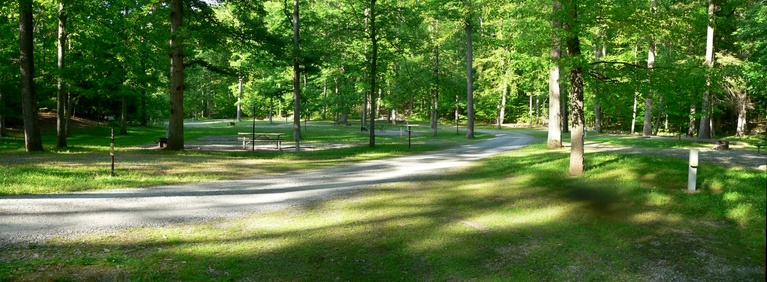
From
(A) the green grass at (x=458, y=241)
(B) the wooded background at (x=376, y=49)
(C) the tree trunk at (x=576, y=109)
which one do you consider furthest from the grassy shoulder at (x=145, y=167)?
(C) the tree trunk at (x=576, y=109)

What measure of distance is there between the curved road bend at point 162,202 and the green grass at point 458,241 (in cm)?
57

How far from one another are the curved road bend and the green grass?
57cm

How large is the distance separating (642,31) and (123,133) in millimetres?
29685

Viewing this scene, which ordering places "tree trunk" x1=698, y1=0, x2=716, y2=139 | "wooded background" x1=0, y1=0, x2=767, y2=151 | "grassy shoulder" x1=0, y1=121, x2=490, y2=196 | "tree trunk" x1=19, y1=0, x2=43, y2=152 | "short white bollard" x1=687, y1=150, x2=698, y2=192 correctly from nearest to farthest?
1. "short white bollard" x1=687, y1=150, x2=698, y2=192
2. "grassy shoulder" x1=0, y1=121, x2=490, y2=196
3. "wooded background" x1=0, y1=0, x2=767, y2=151
4. "tree trunk" x1=19, y1=0, x2=43, y2=152
5. "tree trunk" x1=698, y1=0, x2=716, y2=139

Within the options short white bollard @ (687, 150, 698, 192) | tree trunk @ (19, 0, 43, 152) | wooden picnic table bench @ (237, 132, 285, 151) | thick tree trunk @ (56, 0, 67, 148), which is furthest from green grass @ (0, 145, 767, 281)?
thick tree trunk @ (56, 0, 67, 148)

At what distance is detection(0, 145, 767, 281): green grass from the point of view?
5.21 m

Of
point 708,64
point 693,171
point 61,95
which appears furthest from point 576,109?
point 61,95

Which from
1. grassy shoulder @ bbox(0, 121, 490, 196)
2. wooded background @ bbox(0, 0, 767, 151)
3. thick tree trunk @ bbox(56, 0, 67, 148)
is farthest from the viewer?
thick tree trunk @ bbox(56, 0, 67, 148)

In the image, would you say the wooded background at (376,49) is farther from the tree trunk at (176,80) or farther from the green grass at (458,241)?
the green grass at (458,241)

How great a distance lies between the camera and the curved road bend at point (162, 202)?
671 cm

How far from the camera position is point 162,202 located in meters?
8.55

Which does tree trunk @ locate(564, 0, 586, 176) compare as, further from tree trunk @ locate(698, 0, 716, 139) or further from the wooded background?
tree trunk @ locate(698, 0, 716, 139)

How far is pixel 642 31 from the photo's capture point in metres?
11.1

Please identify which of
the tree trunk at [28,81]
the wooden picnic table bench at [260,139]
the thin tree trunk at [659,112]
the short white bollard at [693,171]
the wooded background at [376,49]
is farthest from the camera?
the thin tree trunk at [659,112]
